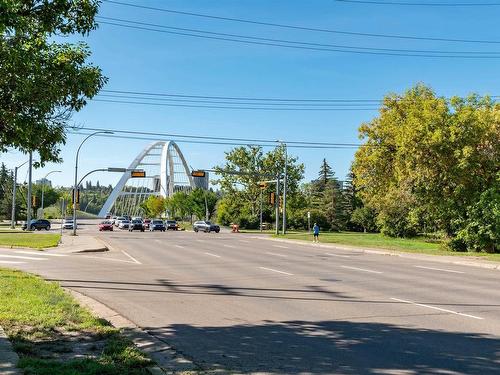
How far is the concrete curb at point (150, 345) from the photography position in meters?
6.30

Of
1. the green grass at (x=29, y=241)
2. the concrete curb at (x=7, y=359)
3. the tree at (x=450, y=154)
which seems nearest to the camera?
the concrete curb at (x=7, y=359)

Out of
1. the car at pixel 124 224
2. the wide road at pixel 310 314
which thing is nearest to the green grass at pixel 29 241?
the wide road at pixel 310 314

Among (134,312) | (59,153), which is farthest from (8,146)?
(134,312)

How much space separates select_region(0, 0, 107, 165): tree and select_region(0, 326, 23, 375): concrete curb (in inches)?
110

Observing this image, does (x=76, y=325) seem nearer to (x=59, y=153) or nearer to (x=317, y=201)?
(x=59, y=153)

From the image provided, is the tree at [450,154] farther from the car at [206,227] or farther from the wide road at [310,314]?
the car at [206,227]

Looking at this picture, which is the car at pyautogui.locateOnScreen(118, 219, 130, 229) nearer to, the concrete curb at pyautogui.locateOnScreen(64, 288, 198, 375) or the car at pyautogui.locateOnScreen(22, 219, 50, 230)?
the car at pyautogui.locateOnScreen(22, 219, 50, 230)

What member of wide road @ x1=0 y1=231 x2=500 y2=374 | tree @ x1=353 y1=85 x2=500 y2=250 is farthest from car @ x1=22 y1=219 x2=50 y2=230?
wide road @ x1=0 y1=231 x2=500 y2=374

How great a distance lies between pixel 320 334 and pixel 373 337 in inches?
31.5

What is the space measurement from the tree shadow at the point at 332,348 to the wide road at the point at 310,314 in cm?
1

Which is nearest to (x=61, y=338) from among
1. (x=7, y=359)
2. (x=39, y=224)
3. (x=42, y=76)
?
(x=7, y=359)

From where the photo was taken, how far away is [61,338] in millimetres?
7570

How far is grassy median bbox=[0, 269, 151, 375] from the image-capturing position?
600 cm

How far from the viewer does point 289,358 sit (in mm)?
6930
